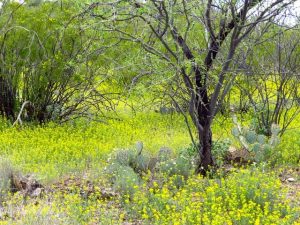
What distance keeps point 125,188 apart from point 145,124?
202 inches

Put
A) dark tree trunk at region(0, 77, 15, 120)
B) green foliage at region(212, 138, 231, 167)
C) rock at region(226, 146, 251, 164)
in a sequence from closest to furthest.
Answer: green foliage at region(212, 138, 231, 167)
rock at region(226, 146, 251, 164)
dark tree trunk at region(0, 77, 15, 120)

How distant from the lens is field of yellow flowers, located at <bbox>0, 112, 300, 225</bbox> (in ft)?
16.7

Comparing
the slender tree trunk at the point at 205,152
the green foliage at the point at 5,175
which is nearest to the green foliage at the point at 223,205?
the slender tree trunk at the point at 205,152

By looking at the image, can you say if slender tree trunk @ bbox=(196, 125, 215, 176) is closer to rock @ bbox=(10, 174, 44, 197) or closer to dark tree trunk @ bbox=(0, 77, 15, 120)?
rock @ bbox=(10, 174, 44, 197)

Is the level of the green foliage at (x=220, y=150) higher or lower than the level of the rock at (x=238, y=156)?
higher

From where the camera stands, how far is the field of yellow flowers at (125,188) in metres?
5.10

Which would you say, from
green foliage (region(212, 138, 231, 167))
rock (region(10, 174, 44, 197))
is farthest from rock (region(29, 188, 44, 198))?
green foliage (region(212, 138, 231, 167))

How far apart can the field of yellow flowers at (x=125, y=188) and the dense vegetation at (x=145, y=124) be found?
0.07 ft

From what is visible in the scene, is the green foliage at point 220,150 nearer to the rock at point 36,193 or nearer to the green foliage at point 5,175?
the rock at point 36,193

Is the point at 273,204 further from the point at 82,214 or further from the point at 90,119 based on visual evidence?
the point at 90,119

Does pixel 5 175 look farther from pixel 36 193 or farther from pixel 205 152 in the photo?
A: pixel 205 152

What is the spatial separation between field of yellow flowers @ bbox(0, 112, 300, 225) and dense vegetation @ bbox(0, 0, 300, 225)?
0.02 metres

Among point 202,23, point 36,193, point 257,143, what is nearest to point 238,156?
point 257,143

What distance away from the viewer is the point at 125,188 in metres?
6.24
